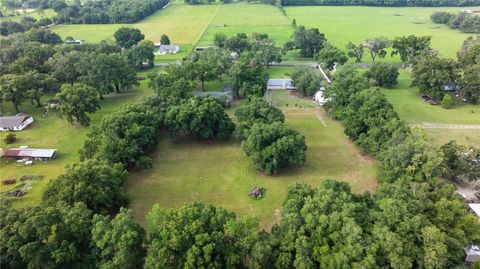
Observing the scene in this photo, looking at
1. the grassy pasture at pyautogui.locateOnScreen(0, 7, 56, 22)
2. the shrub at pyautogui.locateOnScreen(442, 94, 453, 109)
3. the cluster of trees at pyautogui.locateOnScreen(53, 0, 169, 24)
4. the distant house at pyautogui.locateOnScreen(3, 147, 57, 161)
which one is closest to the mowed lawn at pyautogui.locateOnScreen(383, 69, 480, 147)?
the shrub at pyautogui.locateOnScreen(442, 94, 453, 109)

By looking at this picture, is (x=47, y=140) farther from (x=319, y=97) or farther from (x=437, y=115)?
(x=437, y=115)

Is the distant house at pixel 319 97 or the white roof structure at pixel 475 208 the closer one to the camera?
the white roof structure at pixel 475 208

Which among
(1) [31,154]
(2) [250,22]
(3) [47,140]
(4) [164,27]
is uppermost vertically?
(2) [250,22]

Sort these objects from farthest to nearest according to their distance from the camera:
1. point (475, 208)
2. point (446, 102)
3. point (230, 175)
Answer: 1. point (446, 102)
2. point (230, 175)
3. point (475, 208)

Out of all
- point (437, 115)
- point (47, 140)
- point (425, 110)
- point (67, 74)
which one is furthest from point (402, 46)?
point (47, 140)

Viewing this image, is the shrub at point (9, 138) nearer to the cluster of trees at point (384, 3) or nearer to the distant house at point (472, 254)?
the distant house at point (472, 254)

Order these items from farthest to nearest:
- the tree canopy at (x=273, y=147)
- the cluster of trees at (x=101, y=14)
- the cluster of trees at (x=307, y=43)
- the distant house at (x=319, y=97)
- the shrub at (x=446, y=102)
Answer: the cluster of trees at (x=101, y=14) < the cluster of trees at (x=307, y=43) < the distant house at (x=319, y=97) < the shrub at (x=446, y=102) < the tree canopy at (x=273, y=147)

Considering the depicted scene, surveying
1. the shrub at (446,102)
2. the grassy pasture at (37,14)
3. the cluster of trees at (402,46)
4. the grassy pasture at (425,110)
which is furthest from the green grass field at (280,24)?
the shrub at (446,102)

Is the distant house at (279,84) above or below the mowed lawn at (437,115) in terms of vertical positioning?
above
